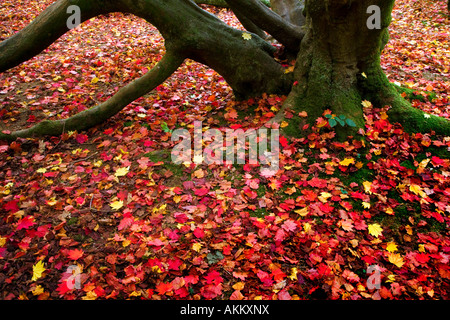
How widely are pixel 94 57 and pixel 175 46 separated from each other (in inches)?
144

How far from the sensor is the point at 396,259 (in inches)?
98.3

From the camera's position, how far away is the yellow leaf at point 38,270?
2.44 metres

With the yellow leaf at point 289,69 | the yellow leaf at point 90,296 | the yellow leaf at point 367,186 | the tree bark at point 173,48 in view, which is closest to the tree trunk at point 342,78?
the yellow leaf at point 289,69

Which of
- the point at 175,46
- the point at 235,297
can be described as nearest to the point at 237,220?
the point at 235,297

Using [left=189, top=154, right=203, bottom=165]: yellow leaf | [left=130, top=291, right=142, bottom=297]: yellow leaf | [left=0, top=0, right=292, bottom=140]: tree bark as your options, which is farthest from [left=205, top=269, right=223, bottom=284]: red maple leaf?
[left=0, top=0, right=292, bottom=140]: tree bark

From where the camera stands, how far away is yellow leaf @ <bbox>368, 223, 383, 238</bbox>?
2.71 meters

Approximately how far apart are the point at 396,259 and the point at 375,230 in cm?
31

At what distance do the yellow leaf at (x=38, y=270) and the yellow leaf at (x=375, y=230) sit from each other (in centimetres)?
293

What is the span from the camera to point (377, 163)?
10.7 ft

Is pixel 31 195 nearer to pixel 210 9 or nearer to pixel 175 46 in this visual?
pixel 175 46

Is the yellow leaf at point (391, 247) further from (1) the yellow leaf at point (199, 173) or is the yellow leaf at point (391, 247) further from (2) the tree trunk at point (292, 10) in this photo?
(2) the tree trunk at point (292, 10)

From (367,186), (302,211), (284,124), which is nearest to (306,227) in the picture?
(302,211)

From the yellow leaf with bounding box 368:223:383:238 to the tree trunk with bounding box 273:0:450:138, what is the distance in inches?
44.4

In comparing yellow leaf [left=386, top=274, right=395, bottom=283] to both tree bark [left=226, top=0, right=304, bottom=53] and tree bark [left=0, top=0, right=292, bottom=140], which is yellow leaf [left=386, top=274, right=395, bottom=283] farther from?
tree bark [left=226, top=0, right=304, bottom=53]
